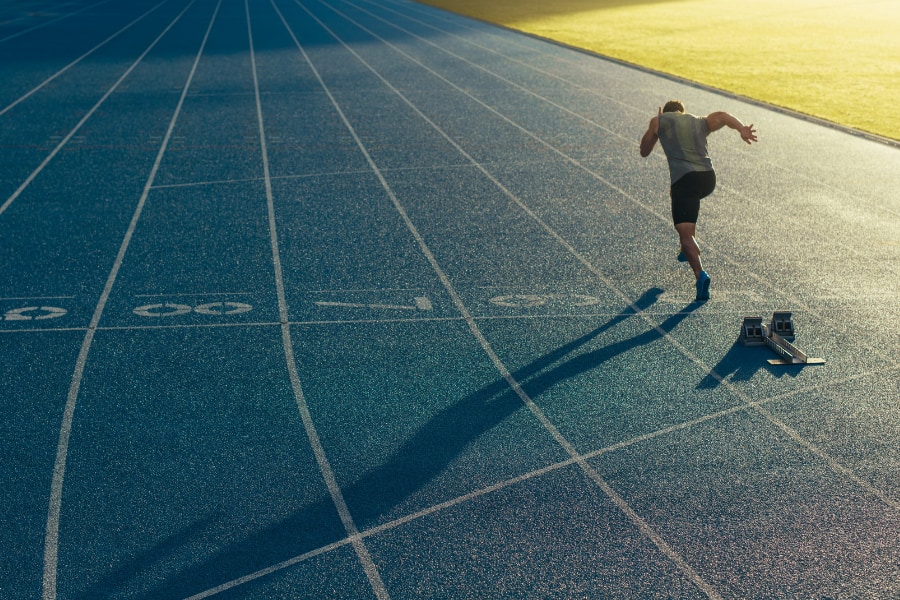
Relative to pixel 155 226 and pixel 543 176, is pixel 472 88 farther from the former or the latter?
pixel 155 226

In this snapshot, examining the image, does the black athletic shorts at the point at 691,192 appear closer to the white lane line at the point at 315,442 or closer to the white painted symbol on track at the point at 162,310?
the white lane line at the point at 315,442

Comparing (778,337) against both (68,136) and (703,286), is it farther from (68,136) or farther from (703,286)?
(68,136)

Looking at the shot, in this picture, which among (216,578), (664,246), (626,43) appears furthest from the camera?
(626,43)

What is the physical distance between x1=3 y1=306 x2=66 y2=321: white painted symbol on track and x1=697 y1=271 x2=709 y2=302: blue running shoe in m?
5.12

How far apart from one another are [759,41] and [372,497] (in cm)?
2404

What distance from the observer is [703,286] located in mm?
7543

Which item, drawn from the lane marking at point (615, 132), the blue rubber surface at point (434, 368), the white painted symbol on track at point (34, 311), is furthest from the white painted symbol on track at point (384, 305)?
the lane marking at point (615, 132)

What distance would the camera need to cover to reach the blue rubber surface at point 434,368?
4449 millimetres

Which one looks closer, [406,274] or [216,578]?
[216,578]

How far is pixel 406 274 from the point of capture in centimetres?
817

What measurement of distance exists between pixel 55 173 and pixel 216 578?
27.0 feet

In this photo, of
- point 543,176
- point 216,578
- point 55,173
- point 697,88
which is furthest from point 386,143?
point 216,578

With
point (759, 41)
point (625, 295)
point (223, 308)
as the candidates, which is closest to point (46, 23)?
point (759, 41)

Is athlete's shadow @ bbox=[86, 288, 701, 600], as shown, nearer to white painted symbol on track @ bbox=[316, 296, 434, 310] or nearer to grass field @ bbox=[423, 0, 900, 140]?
white painted symbol on track @ bbox=[316, 296, 434, 310]
